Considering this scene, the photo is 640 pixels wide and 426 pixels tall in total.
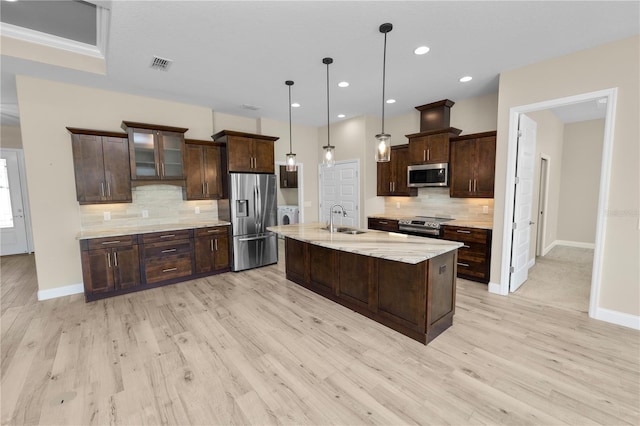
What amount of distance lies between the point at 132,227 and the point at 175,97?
219 centimetres

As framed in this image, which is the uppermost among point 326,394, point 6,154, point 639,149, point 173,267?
point 6,154

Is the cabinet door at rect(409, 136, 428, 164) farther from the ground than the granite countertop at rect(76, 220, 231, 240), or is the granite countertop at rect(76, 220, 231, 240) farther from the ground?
the cabinet door at rect(409, 136, 428, 164)

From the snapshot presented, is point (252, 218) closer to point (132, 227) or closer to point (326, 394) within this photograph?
point (132, 227)

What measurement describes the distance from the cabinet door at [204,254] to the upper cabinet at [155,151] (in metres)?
1.08

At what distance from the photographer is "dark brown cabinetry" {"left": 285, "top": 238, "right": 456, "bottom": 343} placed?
2.55 meters

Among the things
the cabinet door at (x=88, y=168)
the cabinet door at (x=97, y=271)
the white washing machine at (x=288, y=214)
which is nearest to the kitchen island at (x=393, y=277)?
the cabinet door at (x=97, y=271)

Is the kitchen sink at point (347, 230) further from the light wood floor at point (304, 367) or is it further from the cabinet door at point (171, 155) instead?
the cabinet door at point (171, 155)

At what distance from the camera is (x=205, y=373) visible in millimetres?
2207

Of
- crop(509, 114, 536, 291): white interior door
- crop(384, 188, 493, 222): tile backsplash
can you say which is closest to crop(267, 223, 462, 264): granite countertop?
crop(509, 114, 536, 291): white interior door

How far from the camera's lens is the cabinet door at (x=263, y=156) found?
4.90 metres

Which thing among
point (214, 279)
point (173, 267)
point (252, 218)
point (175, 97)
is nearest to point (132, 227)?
point (173, 267)

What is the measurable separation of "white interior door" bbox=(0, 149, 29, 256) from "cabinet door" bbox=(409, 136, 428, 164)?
840 centimetres

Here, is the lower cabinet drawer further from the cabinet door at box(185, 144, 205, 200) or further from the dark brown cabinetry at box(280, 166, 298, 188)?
the dark brown cabinetry at box(280, 166, 298, 188)

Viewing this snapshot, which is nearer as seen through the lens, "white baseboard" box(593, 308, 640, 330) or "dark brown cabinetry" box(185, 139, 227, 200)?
"white baseboard" box(593, 308, 640, 330)
